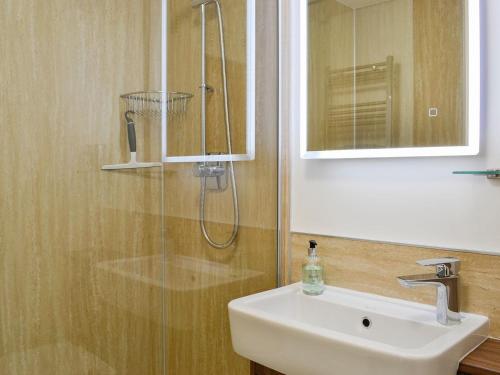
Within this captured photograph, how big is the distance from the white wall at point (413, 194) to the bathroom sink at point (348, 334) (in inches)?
8.7

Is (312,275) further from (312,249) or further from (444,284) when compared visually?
(444,284)

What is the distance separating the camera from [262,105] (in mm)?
1775

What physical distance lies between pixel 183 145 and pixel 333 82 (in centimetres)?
59

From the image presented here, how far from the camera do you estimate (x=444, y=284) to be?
1280 millimetres

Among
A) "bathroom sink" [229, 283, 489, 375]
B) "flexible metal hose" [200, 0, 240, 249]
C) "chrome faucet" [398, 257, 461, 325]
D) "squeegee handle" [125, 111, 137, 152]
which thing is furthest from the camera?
"flexible metal hose" [200, 0, 240, 249]

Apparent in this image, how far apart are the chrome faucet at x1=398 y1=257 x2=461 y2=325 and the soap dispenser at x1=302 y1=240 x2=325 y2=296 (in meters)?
0.39

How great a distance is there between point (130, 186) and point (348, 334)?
87 cm

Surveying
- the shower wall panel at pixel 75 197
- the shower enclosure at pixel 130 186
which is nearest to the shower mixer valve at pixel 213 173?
the shower enclosure at pixel 130 186

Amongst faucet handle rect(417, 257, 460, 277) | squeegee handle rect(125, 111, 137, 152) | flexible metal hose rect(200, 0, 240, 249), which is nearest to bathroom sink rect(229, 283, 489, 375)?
faucet handle rect(417, 257, 460, 277)

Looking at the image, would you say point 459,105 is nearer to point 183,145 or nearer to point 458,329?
point 458,329

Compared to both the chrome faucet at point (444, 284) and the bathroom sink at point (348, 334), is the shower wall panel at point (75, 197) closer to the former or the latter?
the bathroom sink at point (348, 334)

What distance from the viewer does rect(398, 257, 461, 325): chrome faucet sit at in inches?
50.2

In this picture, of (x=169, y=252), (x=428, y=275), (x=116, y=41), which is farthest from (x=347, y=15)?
(x=169, y=252)

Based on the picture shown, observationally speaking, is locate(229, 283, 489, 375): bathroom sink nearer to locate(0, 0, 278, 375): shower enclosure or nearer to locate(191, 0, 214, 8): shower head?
locate(0, 0, 278, 375): shower enclosure
